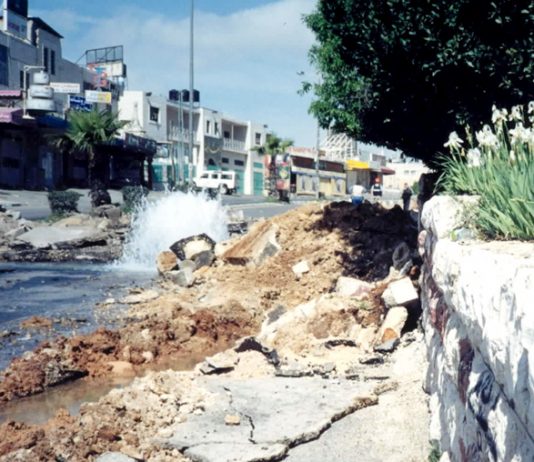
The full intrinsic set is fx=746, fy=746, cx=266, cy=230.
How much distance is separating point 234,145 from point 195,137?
739cm

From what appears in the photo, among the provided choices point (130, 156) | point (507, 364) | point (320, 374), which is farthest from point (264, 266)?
point (130, 156)

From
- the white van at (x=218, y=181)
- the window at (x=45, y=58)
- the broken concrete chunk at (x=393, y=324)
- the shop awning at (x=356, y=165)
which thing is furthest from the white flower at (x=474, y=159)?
the shop awning at (x=356, y=165)

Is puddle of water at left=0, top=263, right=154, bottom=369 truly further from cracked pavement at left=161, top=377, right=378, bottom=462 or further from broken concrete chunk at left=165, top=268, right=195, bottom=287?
cracked pavement at left=161, top=377, right=378, bottom=462

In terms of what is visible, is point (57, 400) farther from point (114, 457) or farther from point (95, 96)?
point (95, 96)

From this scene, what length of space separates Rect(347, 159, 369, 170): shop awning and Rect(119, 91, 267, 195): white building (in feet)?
39.6

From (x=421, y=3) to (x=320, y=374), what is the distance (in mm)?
5553

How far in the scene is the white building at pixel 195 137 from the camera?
6228 centimetres

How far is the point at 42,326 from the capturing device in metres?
11.5

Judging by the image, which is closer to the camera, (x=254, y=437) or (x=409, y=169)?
(x=254, y=437)

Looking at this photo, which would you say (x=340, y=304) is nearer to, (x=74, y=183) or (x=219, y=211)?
(x=219, y=211)

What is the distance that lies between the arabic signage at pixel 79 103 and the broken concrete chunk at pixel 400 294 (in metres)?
41.8

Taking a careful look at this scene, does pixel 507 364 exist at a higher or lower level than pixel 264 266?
higher

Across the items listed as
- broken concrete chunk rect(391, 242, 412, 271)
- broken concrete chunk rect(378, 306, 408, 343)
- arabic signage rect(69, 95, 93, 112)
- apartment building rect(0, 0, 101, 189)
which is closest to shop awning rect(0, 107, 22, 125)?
apartment building rect(0, 0, 101, 189)

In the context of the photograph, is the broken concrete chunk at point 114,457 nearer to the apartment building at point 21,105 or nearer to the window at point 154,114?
the apartment building at point 21,105
